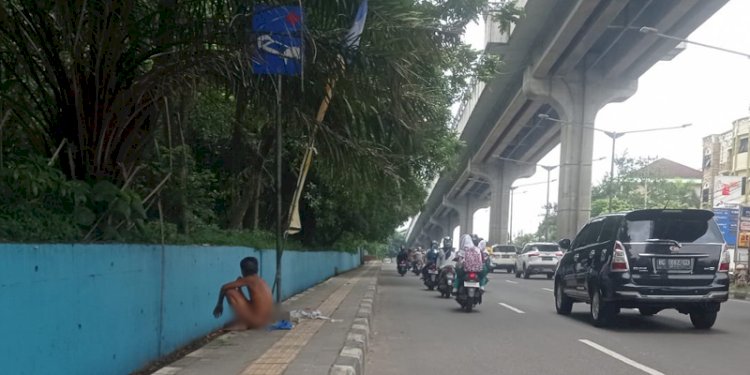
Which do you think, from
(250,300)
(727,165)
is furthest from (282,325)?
(727,165)

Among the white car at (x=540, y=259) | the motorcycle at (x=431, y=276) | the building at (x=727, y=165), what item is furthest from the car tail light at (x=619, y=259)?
the building at (x=727, y=165)

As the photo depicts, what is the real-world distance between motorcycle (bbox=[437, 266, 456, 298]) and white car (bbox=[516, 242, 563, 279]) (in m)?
13.9

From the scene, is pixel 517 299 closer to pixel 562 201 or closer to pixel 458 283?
pixel 458 283

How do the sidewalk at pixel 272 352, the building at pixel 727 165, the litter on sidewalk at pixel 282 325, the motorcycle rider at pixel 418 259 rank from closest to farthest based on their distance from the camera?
Answer: the sidewalk at pixel 272 352 < the litter on sidewalk at pixel 282 325 < the motorcycle rider at pixel 418 259 < the building at pixel 727 165

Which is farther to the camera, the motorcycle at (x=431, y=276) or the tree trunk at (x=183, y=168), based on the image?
the motorcycle at (x=431, y=276)

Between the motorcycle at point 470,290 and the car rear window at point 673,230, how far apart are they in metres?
3.94

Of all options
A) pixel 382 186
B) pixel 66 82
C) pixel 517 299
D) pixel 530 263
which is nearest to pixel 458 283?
pixel 517 299

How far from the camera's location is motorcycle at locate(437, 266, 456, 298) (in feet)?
56.3

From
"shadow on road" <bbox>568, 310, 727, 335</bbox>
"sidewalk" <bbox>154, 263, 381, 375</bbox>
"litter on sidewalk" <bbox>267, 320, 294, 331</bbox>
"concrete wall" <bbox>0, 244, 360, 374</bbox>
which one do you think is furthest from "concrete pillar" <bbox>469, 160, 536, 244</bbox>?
"concrete wall" <bbox>0, 244, 360, 374</bbox>

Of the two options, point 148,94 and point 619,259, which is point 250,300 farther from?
point 619,259

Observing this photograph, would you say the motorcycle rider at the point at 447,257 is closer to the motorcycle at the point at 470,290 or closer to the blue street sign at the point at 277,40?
the motorcycle at the point at 470,290

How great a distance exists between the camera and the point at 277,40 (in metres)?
6.91

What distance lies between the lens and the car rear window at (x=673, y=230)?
11.2 meters

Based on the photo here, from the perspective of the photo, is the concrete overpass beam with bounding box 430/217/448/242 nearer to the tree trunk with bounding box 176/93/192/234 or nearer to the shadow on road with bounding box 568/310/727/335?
the shadow on road with bounding box 568/310/727/335
